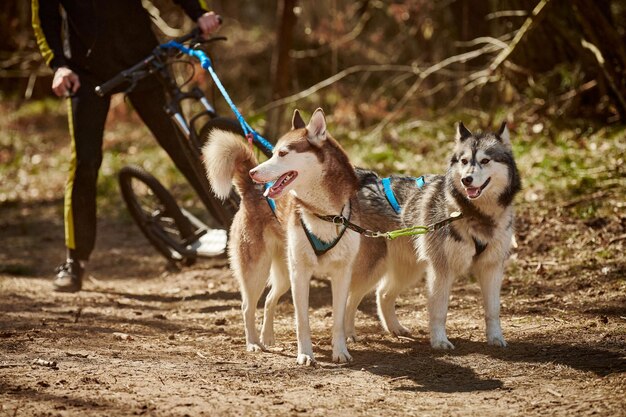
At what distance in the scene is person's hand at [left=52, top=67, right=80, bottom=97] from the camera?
19.2 ft

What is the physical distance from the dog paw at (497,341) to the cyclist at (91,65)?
106 inches

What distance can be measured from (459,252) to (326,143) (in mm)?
960

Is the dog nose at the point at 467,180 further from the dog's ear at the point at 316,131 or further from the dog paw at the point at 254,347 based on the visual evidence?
the dog paw at the point at 254,347

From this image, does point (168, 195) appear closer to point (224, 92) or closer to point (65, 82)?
point (65, 82)

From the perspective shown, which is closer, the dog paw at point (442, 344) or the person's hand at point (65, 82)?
the dog paw at point (442, 344)

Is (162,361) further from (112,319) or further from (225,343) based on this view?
(112,319)

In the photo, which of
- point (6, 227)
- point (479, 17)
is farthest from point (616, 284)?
point (6, 227)

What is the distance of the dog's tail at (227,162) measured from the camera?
4.92m

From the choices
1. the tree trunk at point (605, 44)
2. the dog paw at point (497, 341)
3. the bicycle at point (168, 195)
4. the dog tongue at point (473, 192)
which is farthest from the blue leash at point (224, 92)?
the tree trunk at point (605, 44)

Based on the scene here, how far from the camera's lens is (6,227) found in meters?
9.52

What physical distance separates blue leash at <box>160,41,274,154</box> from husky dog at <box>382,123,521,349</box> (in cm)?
112

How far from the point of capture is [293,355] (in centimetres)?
475

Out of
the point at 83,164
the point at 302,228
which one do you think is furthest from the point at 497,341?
the point at 83,164

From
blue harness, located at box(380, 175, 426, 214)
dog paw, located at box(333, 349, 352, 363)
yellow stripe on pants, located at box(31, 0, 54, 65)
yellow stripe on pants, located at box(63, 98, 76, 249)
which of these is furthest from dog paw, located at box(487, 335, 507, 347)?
yellow stripe on pants, located at box(31, 0, 54, 65)
